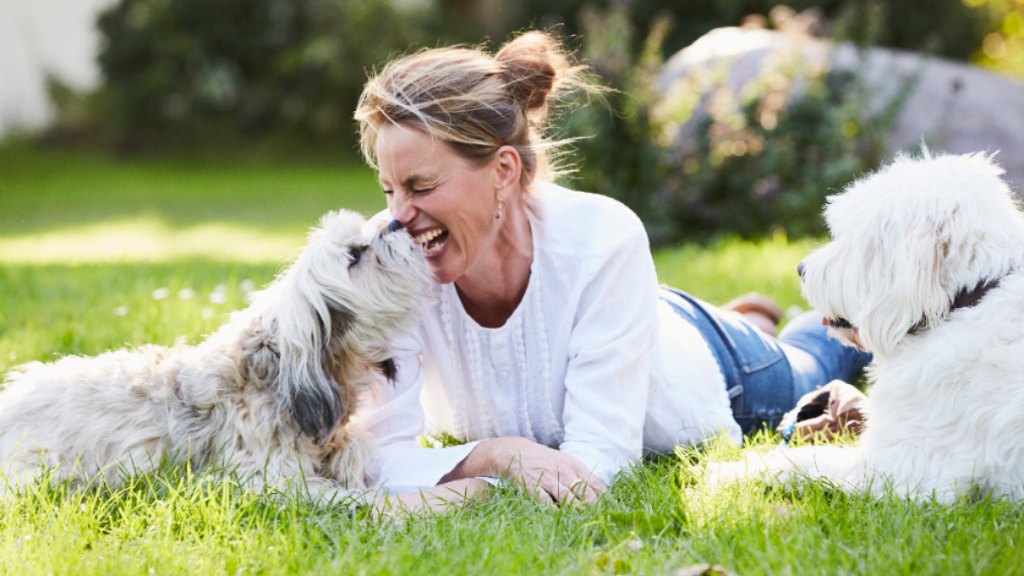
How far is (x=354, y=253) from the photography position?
361 cm

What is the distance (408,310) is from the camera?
3.70 metres

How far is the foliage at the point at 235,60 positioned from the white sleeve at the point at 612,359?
18845mm

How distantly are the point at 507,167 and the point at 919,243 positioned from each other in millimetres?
1493

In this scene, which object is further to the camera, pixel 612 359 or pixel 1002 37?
pixel 1002 37

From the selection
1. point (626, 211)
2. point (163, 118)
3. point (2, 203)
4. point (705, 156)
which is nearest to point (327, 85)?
point (163, 118)

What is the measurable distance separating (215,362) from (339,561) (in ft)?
3.48

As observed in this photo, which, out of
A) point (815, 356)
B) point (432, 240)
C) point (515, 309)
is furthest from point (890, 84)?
point (432, 240)

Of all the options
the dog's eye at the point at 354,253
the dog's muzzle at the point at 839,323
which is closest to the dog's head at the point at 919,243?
the dog's muzzle at the point at 839,323

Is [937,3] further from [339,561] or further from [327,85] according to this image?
[339,561]

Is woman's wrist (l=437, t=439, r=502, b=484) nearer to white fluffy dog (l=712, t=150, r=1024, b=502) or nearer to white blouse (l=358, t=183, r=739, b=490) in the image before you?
white blouse (l=358, t=183, r=739, b=490)

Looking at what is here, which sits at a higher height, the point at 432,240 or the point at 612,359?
the point at 432,240

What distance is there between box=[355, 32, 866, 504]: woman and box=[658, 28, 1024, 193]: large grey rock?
5.80 metres

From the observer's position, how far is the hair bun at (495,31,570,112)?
383 cm

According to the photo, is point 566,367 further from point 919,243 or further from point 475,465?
point 919,243
